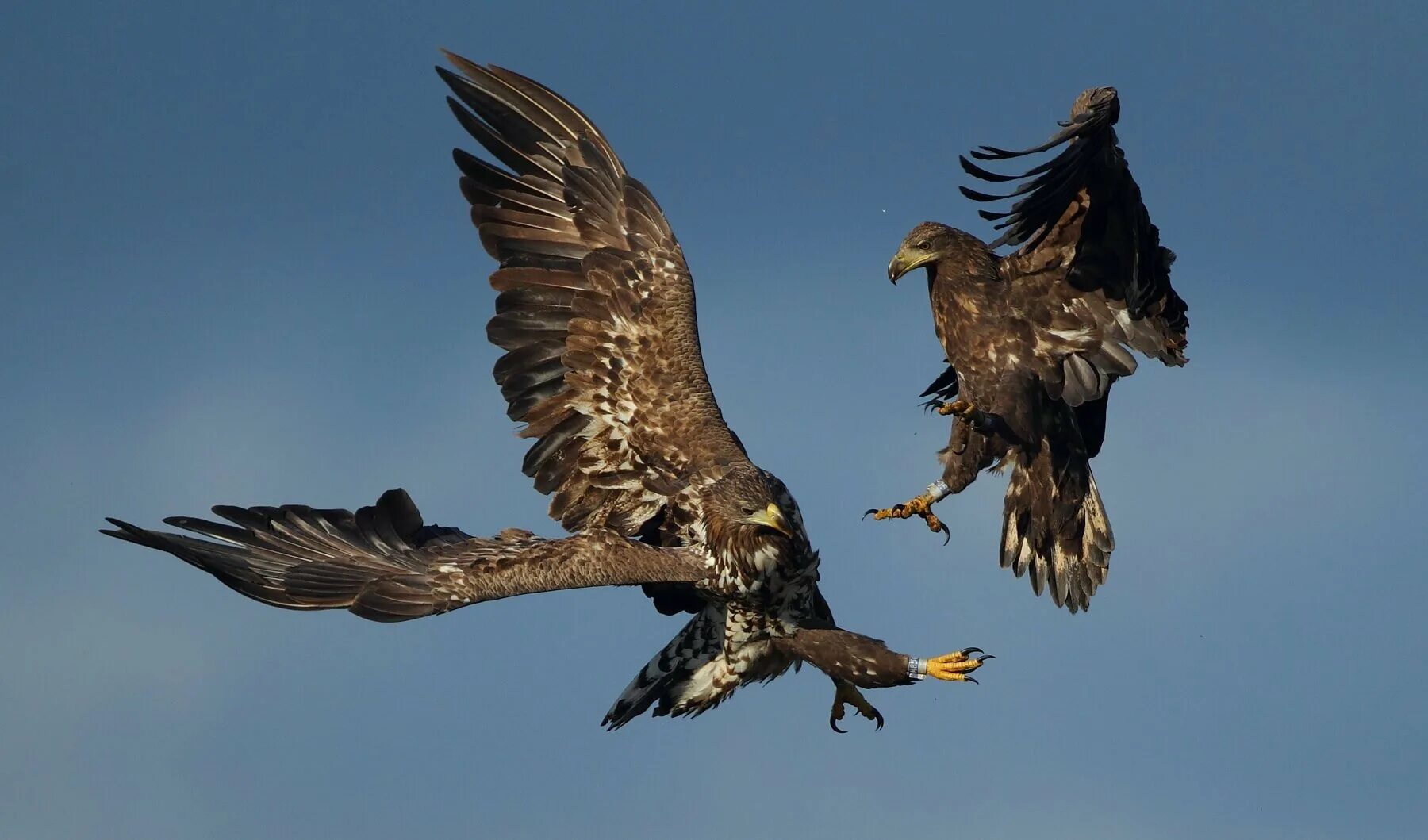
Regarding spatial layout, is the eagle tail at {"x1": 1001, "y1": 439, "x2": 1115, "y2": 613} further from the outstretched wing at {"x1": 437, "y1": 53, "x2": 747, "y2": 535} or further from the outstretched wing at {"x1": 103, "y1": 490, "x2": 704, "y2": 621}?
the outstretched wing at {"x1": 103, "y1": 490, "x2": 704, "y2": 621}

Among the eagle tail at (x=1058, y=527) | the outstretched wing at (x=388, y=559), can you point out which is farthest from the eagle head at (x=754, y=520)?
the eagle tail at (x=1058, y=527)

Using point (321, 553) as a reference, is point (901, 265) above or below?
above

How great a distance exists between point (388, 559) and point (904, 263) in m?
4.30

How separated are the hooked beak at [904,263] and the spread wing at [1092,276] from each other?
57 centimetres

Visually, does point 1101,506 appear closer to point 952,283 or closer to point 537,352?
point 952,283

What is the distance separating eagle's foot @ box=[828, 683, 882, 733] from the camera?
42.5 ft

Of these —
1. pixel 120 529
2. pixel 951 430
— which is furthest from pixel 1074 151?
pixel 120 529

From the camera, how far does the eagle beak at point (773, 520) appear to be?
12.0 m

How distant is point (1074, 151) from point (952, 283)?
55.0 inches

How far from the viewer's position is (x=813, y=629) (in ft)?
41.6

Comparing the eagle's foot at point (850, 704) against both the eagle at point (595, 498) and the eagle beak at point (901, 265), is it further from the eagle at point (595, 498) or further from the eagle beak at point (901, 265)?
the eagle beak at point (901, 265)

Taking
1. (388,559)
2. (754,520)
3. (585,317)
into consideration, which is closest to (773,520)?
(754,520)

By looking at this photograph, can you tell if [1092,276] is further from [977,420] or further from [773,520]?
[773,520]

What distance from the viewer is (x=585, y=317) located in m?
13.6
